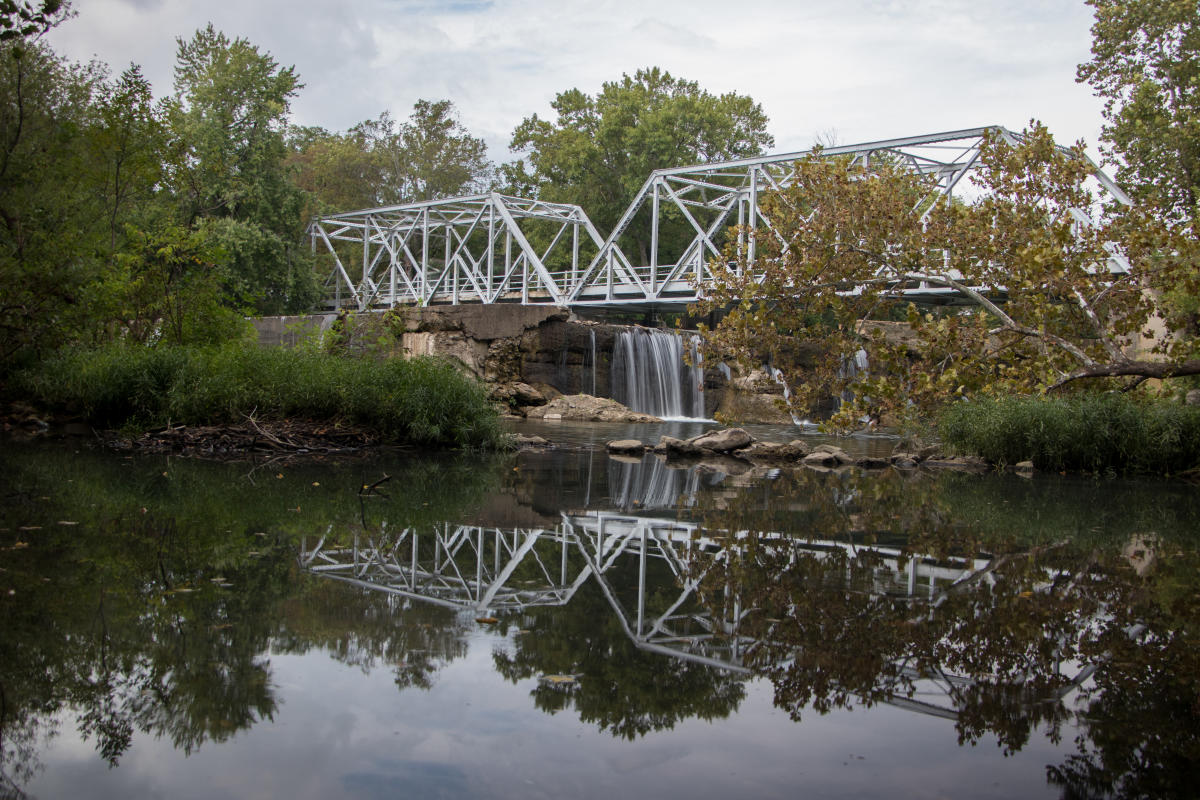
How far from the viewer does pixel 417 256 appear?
61.7 metres

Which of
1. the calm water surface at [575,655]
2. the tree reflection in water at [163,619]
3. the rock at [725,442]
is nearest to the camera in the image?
the calm water surface at [575,655]

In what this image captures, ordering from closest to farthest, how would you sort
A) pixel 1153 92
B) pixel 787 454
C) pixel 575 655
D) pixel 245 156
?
pixel 575 655 < pixel 787 454 < pixel 1153 92 < pixel 245 156

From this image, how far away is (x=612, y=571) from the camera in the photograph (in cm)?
561

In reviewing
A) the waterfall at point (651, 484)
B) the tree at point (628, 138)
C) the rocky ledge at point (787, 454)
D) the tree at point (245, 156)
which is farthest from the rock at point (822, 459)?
the tree at point (628, 138)

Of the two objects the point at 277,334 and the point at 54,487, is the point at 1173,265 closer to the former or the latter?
the point at 54,487

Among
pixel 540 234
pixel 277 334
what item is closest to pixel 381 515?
pixel 277 334

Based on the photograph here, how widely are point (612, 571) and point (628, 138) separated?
42535mm

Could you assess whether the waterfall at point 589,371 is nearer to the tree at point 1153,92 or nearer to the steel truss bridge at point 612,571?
the tree at point 1153,92

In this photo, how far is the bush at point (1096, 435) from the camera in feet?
43.9

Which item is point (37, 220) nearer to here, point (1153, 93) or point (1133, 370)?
point (1133, 370)

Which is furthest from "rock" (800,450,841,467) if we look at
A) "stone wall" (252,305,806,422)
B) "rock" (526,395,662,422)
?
"stone wall" (252,305,806,422)

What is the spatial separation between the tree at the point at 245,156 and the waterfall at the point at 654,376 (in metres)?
13.0

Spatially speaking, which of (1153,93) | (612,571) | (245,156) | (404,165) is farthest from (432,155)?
(612,571)

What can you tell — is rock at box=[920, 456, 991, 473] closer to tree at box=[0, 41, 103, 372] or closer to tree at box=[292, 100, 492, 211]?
tree at box=[0, 41, 103, 372]
